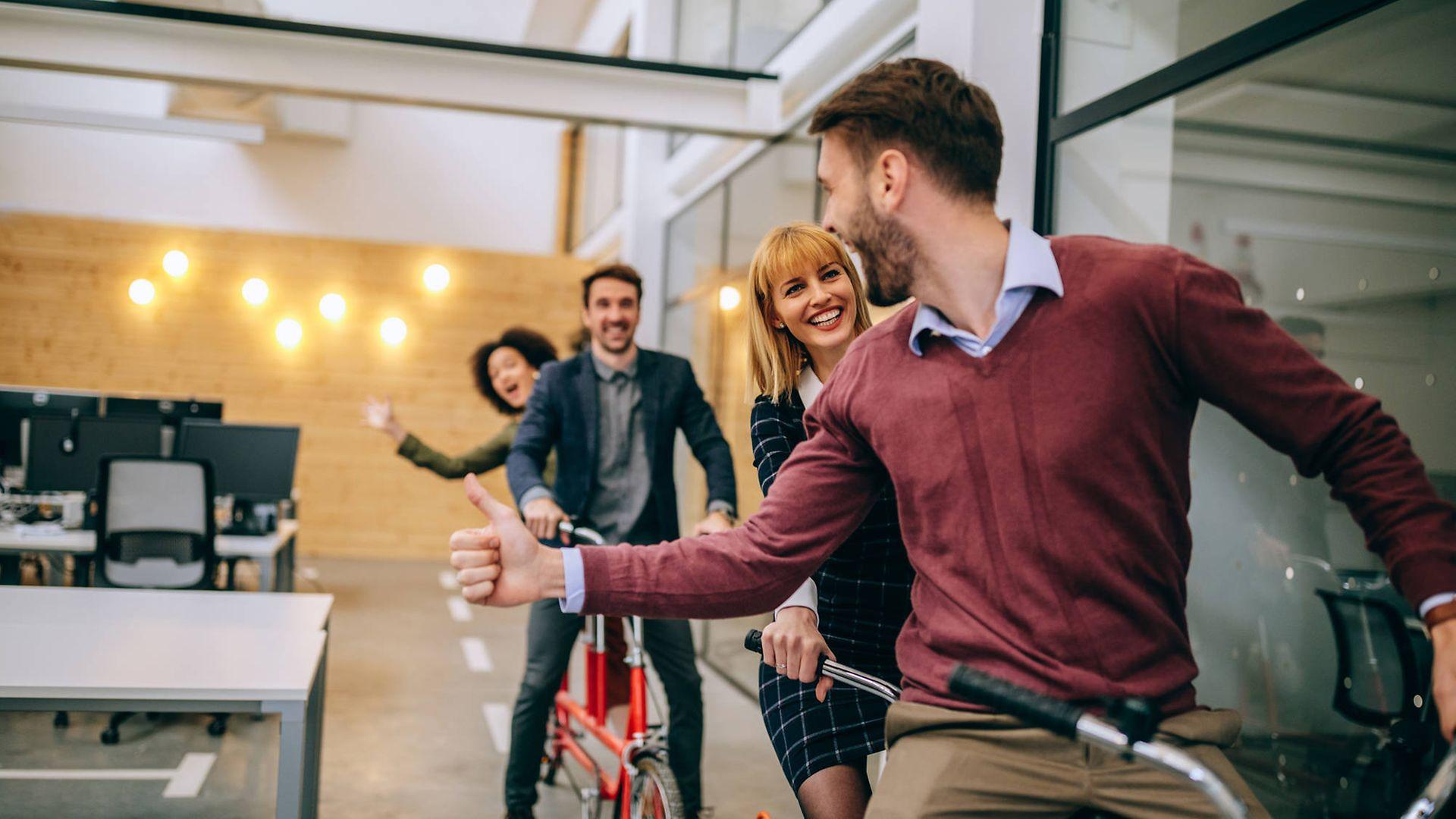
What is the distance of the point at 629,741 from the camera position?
2988 millimetres

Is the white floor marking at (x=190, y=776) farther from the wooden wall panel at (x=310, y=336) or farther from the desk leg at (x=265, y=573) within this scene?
the wooden wall panel at (x=310, y=336)

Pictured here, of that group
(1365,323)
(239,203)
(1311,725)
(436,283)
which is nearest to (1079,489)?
(1365,323)

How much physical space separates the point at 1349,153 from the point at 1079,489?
62.4 inches

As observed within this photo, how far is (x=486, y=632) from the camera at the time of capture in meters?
7.63

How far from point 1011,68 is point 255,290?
936 cm

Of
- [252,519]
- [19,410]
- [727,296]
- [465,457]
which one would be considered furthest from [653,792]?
[19,410]

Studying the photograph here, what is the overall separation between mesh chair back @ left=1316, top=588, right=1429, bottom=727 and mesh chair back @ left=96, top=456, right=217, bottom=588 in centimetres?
435

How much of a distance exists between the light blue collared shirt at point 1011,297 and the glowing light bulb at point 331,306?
34.7 ft

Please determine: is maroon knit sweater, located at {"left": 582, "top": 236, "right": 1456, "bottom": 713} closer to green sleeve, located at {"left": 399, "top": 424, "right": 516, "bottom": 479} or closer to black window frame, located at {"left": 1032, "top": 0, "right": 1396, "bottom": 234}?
black window frame, located at {"left": 1032, "top": 0, "right": 1396, "bottom": 234}

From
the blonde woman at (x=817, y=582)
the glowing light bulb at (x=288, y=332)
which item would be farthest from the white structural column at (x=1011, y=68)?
the glowing light bulb at (x=288, y=332)

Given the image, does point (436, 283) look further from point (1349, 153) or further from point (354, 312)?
point (1349, 153)

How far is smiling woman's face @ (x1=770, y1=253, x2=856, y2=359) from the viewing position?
2.13 metres

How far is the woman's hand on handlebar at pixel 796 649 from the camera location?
1.71 meters

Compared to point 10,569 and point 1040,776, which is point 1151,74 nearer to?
point 1040,776
